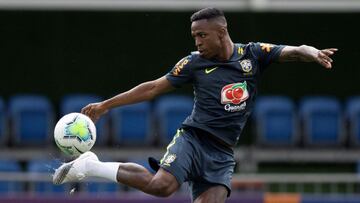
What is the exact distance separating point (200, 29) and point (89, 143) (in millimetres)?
1506

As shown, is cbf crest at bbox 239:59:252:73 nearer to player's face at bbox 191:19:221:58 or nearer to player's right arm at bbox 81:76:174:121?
player's face at bbox 191:19:221:58

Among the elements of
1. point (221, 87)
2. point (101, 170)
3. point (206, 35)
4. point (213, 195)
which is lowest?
point (213, 195)

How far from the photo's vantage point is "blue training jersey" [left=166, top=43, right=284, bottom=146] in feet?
38.0

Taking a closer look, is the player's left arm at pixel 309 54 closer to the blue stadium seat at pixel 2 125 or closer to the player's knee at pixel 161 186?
A: the player's knee at pixel 161 186

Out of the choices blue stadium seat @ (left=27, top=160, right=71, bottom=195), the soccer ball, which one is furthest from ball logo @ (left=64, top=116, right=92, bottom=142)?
blue stadium seat @ (left=27, top=160, right=71, bottom=195)

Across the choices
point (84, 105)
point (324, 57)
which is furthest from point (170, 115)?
point (324, 57)

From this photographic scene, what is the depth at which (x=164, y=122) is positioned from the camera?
62.3ft

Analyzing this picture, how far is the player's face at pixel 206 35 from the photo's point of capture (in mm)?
11422

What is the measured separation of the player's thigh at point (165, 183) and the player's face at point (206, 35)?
1238mm

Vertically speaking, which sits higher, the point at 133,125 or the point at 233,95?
the point at 233,95

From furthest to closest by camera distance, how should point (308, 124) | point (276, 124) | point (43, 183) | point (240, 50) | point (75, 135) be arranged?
1. point (308, 124)
2. point (276, 124)
3. point (43, 183)
4. point (240, 50)
5. point (75, 135)

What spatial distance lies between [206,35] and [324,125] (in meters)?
7.97

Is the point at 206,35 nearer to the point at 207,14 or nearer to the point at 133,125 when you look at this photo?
the point at 207,14

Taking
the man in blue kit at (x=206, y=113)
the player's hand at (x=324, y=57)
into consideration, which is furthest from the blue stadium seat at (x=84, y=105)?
the player's hand at (x=324, y=57)
